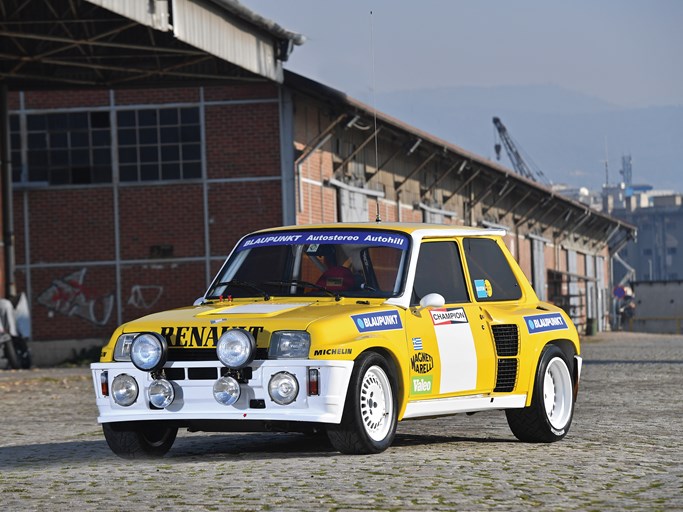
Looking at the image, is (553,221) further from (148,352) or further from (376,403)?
(148,352)

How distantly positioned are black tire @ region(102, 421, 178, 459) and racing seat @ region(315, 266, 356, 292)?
4.79 ft

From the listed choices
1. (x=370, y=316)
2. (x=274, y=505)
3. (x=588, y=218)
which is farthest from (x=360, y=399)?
(x=588, y=218)

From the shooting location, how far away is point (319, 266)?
10.9m

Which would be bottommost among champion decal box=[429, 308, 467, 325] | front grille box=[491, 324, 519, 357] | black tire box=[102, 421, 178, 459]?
black tire box=[102, 421, 178, 459]

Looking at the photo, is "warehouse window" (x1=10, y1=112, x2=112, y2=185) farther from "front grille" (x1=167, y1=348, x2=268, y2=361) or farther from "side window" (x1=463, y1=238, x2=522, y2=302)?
"front grille" (x1=167, y1=348, x2=268, y2=361)

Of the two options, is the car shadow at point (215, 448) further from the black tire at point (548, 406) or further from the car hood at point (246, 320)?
the car hood at point (246, 320)

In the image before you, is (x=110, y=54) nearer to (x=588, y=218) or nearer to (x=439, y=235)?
(x=439, y=235)

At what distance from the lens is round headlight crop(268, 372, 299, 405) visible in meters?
9.49

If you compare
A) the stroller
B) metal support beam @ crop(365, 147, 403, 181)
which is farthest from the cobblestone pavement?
metal support beam @ crop(365, 147, 403, 181)

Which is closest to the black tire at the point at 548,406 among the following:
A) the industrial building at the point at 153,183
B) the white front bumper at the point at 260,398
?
the white front bumper at the point at 260,398

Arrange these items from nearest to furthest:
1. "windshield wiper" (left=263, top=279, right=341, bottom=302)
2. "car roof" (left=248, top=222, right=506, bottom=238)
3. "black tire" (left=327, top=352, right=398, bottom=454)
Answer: "black tire" (left=327, top=352, right=398, bottom=454), "windshield wiper" (left=263, top=279, right=341, bottom=302), "car roof" (left=248, top=222, right=506, bottom=238)

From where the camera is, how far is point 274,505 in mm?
7516

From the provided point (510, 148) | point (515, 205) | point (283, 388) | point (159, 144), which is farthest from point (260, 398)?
point (510, 148)

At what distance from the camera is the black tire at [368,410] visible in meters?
9.59
